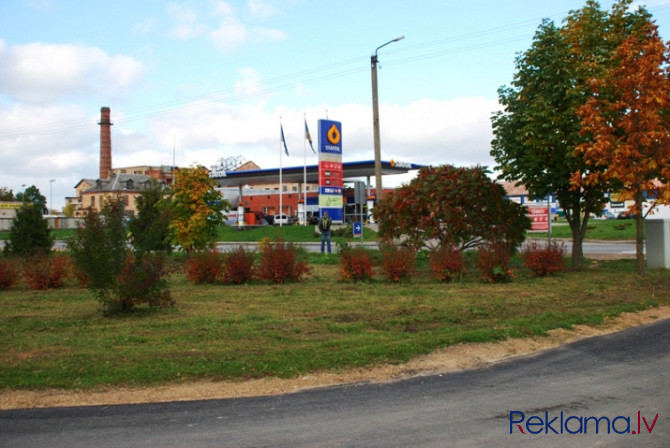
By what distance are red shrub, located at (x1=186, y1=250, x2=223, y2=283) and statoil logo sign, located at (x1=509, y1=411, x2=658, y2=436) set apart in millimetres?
11241

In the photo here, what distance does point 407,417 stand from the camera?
575cm

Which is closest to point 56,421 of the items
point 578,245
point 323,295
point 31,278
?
point 323,295

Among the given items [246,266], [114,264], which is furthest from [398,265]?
[114,264]

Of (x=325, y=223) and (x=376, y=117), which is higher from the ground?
(x=376, y=117)

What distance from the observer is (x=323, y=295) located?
1348 centimetres

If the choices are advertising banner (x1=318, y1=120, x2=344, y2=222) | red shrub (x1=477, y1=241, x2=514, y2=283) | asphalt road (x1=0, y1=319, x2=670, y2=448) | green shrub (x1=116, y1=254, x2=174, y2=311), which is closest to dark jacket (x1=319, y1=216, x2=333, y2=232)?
advertising banner (x1=318, y1=120, x2=344, y2=222)

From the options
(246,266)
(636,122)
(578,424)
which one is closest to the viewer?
(578,424)

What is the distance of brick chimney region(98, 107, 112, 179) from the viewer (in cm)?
8762

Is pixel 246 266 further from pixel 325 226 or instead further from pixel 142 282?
pixel 325 226

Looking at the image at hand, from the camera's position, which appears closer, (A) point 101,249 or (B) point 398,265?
(A) point 101,249

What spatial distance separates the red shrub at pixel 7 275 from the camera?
52.0ft

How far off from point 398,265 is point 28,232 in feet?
51.4

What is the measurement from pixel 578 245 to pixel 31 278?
15630 millimetres

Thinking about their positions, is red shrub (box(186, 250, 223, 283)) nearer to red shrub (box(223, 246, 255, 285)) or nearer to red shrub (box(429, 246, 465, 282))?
red shrub (box(223, 246, 255, 285))
